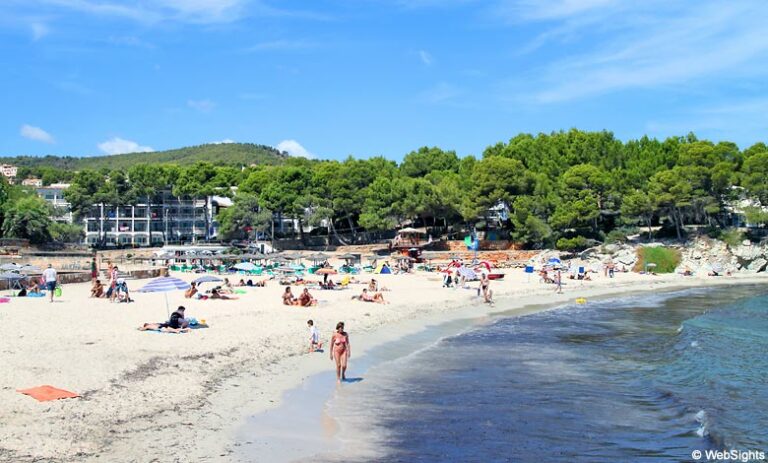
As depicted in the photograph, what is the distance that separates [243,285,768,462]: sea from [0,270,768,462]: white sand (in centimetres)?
187

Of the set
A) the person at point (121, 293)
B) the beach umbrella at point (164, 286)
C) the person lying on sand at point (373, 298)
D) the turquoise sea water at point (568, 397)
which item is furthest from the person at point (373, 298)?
the person at point (121, 293)

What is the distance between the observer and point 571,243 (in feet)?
192

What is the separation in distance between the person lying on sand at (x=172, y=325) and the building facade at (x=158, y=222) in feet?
229

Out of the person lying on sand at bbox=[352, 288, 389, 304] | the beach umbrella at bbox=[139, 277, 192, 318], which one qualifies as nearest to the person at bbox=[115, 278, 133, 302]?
the beach umbrella at bbox=[139, 277, 192, 318]

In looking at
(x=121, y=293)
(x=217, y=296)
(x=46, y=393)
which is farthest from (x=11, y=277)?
(x=46, y=393)

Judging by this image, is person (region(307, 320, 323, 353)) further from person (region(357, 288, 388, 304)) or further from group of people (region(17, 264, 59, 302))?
group of people (region(17, 264, 59, 302))

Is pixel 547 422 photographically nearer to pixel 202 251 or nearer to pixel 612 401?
pixel 612 401

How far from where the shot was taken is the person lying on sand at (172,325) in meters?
18.3

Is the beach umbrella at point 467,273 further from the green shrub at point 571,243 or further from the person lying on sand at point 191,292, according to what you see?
the green shrub at point 571,243

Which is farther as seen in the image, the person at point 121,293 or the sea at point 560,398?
the person at point 121,293

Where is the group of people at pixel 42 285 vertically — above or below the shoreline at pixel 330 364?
above

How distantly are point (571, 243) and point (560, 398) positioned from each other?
46.3m

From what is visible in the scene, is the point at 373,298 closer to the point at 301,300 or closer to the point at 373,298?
the point at 373,298

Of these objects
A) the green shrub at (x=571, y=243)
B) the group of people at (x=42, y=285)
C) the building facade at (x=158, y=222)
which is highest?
the building facade at (x=158, y=222)
